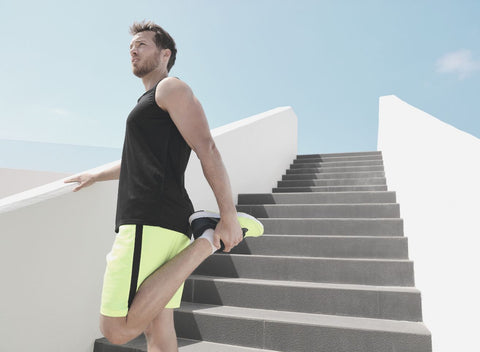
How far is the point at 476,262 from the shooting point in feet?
4.10

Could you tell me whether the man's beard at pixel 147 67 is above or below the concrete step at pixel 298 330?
above

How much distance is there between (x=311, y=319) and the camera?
2.09 m

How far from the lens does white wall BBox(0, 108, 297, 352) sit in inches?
63.0

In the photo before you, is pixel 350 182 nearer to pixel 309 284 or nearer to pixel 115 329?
pixel 309 284

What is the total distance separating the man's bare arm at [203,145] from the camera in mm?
1153

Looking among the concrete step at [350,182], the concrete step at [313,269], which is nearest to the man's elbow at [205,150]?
the concrete step at [313,269]

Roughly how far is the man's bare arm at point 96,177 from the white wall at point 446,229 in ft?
4.78

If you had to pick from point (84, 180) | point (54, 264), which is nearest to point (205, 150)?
point (84, 180)

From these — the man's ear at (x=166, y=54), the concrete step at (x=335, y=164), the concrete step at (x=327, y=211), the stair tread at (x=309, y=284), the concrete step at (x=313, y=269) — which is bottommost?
the stair tread at (x=309, y=284)

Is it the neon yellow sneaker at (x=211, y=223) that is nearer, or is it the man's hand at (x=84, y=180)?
the neon yellow sneaker at (x=211, y=223)

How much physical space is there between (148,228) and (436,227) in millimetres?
1385

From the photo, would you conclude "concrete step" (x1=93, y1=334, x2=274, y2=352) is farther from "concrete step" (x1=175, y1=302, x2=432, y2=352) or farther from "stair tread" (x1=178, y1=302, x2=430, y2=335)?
"stair tread" (x1=178, y1=302, x2=430, y2=335)

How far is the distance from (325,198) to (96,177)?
238cm

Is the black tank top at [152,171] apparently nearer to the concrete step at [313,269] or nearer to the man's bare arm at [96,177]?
the man's bare arm at [96,177]
